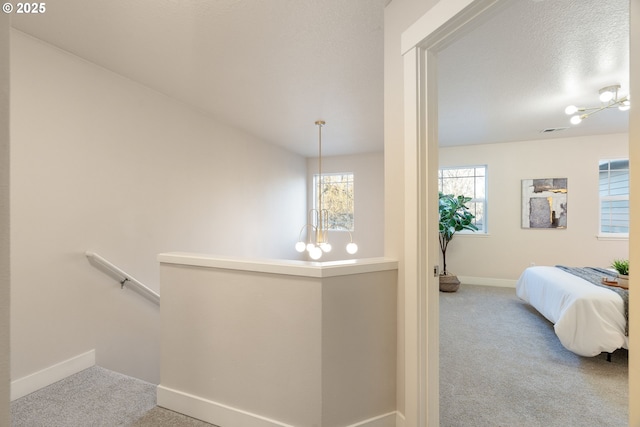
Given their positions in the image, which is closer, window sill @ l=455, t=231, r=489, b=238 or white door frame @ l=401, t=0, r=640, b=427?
white door frame @ l=401, t=0, r=640, b=427

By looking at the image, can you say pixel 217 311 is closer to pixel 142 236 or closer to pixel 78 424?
pixel 78 424

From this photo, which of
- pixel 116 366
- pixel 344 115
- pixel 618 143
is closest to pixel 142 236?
pixel 116 366

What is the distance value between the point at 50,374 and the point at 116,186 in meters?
1.51

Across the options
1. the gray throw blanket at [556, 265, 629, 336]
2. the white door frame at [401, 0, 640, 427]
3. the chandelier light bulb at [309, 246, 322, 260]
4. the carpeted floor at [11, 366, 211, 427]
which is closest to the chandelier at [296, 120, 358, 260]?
the chandelier light bulb at [309, 246, 322, 260]

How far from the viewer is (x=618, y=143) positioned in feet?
14.4

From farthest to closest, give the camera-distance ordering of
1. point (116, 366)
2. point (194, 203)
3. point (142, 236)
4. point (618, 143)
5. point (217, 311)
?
point (618, 143), point (194, 203), point (142, 236), point (116, 366), point (217, 311)

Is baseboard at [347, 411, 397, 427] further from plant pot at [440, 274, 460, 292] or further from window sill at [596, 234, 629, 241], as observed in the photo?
window sill at [596, 234, 629, 241]

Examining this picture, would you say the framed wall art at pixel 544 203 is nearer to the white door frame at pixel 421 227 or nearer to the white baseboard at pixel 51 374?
the white door frame at pixel 421 227

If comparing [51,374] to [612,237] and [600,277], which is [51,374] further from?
[612,237]

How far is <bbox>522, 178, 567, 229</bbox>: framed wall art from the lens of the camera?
468cm

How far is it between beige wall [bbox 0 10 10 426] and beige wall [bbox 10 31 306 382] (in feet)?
6.56

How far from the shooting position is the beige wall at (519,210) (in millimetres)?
4520

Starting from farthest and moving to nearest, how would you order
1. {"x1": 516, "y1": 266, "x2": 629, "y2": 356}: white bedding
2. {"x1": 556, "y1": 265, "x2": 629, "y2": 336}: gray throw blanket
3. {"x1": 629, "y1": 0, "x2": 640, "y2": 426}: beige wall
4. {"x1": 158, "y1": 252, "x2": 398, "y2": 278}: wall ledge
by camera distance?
{"x1": 556, "y1": 265, "x2": 629, "y2": 336}: gray throw blanket
{"x1": 516, "y1": 266, "x2": 629, "y2": 356}: white bedding
{"x1": 158, "y1": 252, "x2": 398, "y2": 278}: wall ledge
{"x1": 629, "y1": 0, "x2": 640, "y2": 426}: beige wall

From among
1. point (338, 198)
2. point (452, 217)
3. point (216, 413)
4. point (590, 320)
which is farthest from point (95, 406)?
point (338, 198)
